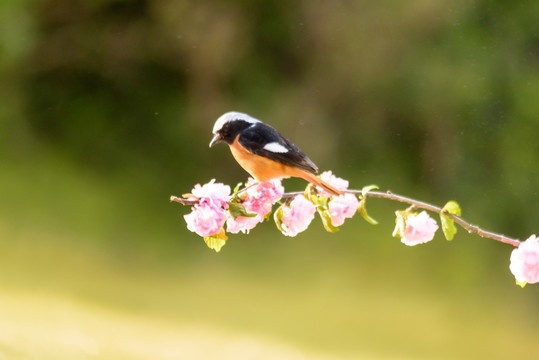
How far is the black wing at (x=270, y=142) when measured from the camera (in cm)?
104

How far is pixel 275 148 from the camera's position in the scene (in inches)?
41.3

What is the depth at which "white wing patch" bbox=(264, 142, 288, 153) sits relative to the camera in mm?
1045

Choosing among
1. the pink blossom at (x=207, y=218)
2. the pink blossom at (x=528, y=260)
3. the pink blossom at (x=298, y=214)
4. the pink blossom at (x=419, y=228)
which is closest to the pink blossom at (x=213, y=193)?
the pink blossom at (x=207, y=218)

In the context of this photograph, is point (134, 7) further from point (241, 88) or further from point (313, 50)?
point (313, 50)

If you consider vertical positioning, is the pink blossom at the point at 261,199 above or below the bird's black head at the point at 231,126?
below

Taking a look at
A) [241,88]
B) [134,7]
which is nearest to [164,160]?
[241,88]

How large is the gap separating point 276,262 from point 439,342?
2.37ft

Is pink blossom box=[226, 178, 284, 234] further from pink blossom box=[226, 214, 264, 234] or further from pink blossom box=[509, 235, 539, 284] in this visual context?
pink blossom box=[509, 235, 539, 284]

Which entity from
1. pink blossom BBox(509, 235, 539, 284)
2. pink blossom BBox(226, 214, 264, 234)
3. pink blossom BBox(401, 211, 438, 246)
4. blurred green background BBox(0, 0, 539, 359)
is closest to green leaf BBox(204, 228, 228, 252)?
pink blossom BBox(226, 214, 264, 234)

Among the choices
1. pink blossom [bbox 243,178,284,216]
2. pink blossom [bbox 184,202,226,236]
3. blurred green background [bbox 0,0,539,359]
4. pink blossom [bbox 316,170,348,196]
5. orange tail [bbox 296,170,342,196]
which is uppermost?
blurred green background [bbox 0,0,539,359]

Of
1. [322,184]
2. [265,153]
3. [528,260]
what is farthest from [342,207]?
[528,260]

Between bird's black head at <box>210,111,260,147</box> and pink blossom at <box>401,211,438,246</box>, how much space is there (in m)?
0.30

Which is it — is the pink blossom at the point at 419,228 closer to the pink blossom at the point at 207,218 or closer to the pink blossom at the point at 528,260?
the pink blossom at the point at 528,260

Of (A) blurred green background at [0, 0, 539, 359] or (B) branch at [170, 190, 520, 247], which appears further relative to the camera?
(A) blurred green background at [0, 0, 539, 359]
